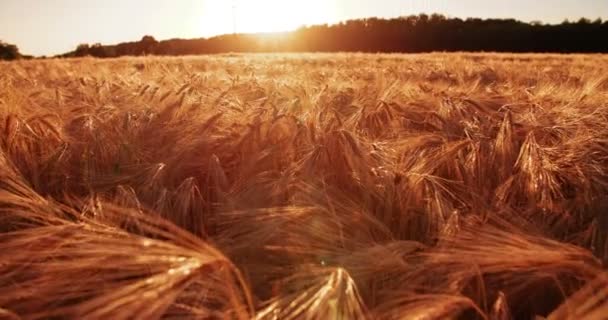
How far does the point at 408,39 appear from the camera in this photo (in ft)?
122

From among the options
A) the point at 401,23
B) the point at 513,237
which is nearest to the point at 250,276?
the point at 513,237

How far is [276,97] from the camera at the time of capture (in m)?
2.97

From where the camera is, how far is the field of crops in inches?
34.9

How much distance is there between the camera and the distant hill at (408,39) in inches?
1233

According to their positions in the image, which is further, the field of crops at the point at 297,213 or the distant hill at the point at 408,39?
the distant hill at the point at 408,39

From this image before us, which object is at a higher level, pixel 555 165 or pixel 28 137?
pixel 28 137

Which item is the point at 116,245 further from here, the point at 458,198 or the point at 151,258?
the point at 458,198

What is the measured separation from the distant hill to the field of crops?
2607cm

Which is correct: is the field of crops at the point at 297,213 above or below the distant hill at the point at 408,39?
below

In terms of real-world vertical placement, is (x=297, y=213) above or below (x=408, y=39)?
below

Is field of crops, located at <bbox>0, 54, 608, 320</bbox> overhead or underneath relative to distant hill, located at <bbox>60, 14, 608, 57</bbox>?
underneath

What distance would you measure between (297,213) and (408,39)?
38.1 metres

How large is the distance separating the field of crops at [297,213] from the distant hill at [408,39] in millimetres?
26071

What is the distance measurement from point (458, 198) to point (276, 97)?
5.40ft
